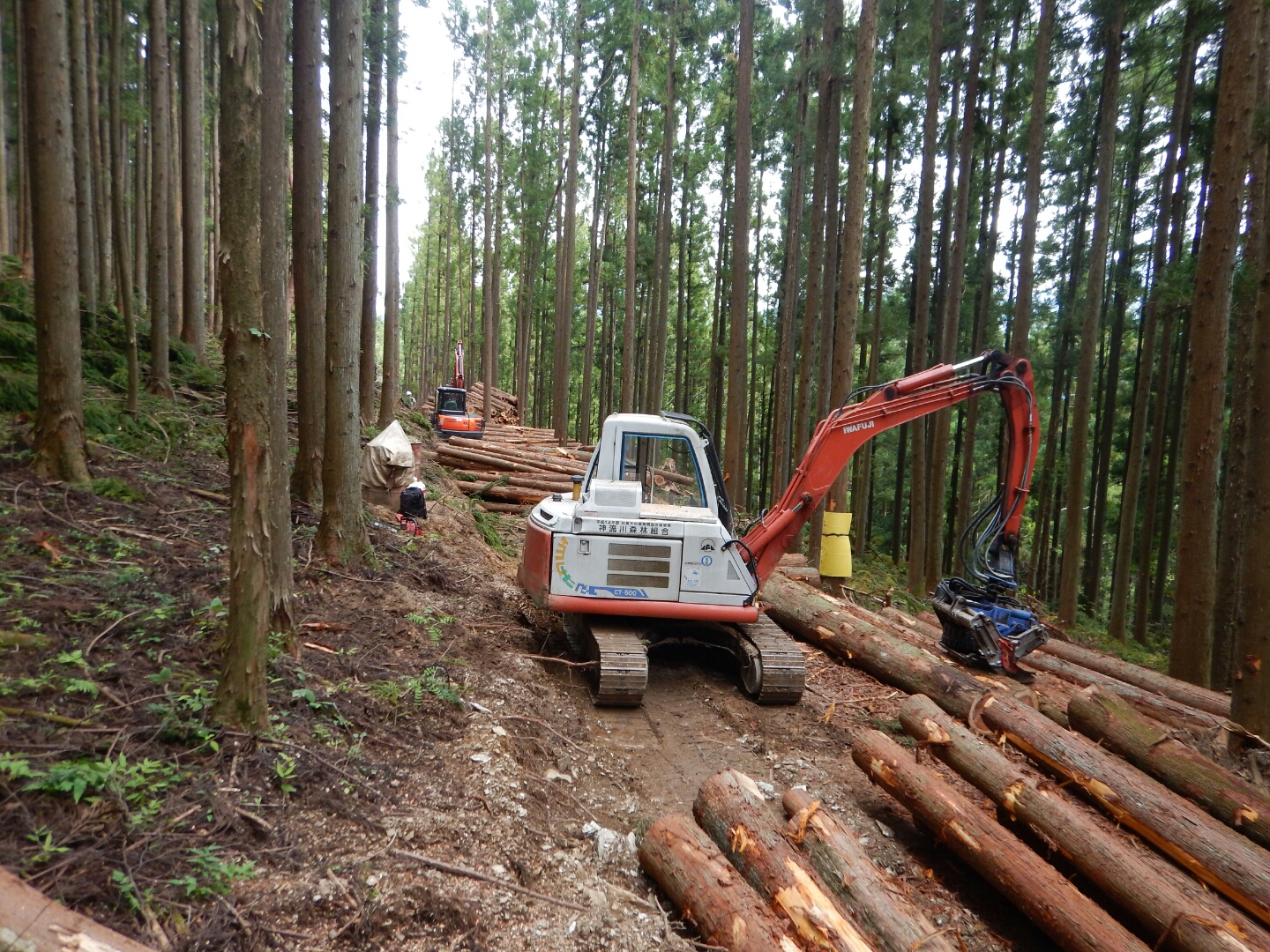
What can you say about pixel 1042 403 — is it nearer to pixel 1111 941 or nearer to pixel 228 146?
pixel 1111 941

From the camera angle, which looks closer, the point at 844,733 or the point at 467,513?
the point at 844,733

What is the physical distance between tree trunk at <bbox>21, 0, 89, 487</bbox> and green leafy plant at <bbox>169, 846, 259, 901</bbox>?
5317 mm

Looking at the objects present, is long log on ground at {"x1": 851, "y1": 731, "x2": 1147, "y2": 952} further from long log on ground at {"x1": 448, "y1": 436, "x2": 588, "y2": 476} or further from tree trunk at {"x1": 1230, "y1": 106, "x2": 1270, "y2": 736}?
long log on ground at {"x1": 448, "y1": 436, "x2": 588, "y2": 476}

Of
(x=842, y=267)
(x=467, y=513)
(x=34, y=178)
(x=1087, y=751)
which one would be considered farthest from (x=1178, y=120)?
(x=34, y=178)

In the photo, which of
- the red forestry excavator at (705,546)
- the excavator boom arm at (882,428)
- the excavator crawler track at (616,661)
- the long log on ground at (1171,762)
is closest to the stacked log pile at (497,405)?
the red forestry excavator at (705,546)

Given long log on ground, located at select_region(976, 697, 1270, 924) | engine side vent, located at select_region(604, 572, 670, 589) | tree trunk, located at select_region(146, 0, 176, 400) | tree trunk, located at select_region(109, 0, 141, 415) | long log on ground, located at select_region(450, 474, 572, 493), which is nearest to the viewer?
long log on ground, located at select_region(976, 697, 1270, 924)

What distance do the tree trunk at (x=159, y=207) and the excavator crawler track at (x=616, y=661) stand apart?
26.2ft

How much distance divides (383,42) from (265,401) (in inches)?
461

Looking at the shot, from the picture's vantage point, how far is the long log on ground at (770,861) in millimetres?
3207

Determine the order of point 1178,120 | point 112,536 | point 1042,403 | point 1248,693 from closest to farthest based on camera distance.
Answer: point 1248,693
point 112,536
point 1178,120
point 1042,403

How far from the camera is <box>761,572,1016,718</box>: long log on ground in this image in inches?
259

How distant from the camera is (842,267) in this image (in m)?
11.1

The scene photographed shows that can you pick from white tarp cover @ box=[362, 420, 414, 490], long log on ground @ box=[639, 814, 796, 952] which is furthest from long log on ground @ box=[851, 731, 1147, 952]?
white tarp cover @ box=[362, 420, 414, 490]

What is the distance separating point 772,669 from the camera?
652 centimetres
